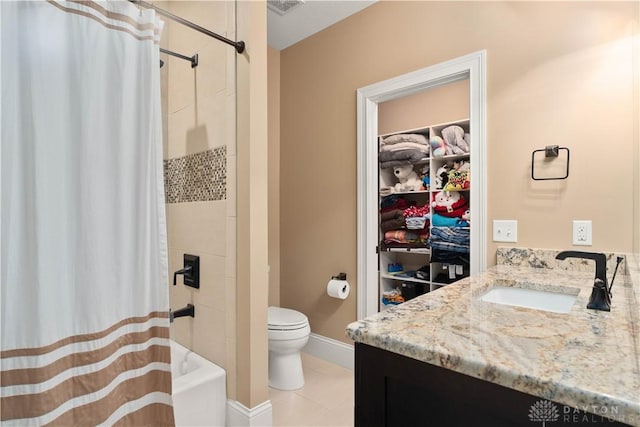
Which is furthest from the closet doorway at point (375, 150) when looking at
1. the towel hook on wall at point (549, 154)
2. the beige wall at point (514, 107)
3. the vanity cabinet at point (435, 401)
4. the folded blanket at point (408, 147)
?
the vanity cabinet at point (435, 401)

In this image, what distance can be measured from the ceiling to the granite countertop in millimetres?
2223

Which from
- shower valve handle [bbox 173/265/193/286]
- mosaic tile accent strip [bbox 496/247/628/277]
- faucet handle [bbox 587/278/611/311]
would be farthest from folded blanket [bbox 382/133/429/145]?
faucet handle [bbox 587/278/611/311]

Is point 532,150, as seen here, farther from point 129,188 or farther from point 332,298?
point 129,188

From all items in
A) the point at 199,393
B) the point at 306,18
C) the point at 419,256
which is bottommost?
the point at 199,393

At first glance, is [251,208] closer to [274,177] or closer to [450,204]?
[274,177]

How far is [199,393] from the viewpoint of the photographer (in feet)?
5.09

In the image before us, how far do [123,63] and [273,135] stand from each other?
1932 mm

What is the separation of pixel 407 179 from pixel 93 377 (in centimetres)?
276

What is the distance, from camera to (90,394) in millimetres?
1097

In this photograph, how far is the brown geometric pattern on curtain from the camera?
98cm

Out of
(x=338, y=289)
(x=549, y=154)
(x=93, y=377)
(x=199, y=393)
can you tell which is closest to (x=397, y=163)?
(x=338, y=289)

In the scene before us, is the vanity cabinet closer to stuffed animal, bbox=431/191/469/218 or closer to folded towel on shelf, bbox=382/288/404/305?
stuffed animal, bbox=431/191/469/218

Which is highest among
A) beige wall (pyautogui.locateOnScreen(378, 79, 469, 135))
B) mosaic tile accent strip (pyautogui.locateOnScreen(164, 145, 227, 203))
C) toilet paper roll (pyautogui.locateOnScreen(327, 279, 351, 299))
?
beige wall (pyautogui.locateOnScreen(378, 79, 469, 135))

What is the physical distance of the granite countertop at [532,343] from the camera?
0.56 meters
